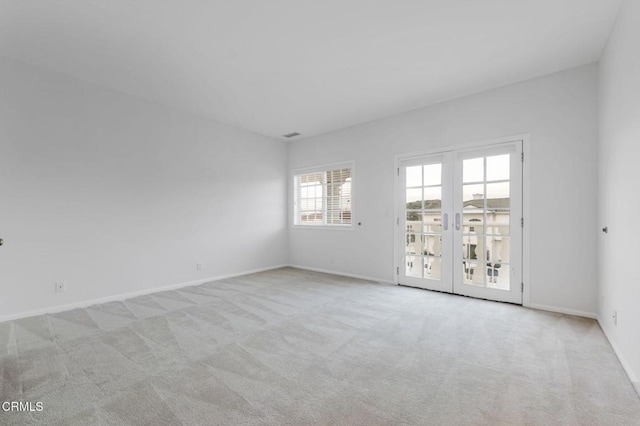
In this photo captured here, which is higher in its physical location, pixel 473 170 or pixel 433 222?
pixel 473 170

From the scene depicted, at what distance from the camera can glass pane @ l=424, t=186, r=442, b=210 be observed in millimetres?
4312

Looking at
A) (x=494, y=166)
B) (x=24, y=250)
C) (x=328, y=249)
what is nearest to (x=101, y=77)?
(x=24, y=250)

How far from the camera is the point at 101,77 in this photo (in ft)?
11.7

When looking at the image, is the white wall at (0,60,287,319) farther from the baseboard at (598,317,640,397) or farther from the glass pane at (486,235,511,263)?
the baseboard at (598,317,640,397)

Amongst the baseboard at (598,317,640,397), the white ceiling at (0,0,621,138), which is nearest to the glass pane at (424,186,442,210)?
the white ceiling at (0,0,621,138)

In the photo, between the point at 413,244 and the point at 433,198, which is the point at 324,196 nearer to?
the point at 413,244

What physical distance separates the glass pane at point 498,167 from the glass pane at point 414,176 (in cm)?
96

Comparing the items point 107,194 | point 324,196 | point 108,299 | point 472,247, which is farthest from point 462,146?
point 108,299

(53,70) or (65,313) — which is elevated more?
(53,70)

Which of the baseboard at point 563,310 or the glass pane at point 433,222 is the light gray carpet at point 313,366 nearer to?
the baseboard at point 563,310

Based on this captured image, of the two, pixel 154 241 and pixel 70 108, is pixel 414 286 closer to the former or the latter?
pixel 154 241

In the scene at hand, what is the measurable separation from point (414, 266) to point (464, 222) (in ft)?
3.40

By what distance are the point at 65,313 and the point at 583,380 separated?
504 cm

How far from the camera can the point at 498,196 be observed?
12.5 ft
